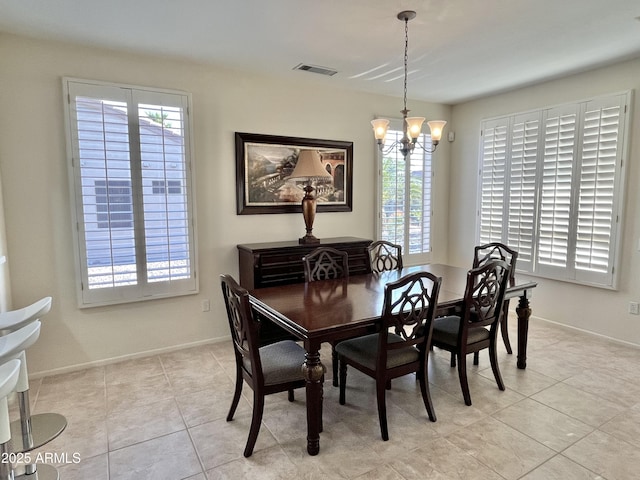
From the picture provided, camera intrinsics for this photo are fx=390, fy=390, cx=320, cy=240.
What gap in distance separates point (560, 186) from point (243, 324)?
143 inches

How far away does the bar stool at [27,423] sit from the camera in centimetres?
178

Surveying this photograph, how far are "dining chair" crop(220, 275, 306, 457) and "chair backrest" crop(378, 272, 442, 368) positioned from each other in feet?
1.77

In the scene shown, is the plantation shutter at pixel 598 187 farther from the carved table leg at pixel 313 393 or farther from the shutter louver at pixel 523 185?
the carved table leg at pixel 313 393

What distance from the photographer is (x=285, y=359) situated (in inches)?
93.1

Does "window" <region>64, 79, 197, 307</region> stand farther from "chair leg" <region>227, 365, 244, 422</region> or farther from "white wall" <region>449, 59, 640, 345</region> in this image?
"white wall" <region>449, 59, 640, 345</region>

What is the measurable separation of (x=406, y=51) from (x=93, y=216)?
2904 millimetres

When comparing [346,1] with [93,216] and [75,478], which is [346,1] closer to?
[93,216]

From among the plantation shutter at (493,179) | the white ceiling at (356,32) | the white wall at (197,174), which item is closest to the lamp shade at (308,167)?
the white wall at (197,174)

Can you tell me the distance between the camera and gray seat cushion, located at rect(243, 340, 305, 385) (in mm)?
2246

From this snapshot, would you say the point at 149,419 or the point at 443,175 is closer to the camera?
the point at 149,419

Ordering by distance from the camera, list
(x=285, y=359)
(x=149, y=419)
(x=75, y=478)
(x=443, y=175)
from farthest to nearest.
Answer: (x=443, y=175), (x=149, y=419), (x=285, y=359), (x=75, y=478)

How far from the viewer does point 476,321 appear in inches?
110

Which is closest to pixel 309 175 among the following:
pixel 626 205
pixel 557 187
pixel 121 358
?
pixel 121 358

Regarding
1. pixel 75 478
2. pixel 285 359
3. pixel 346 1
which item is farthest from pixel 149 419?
pixel 346 1
